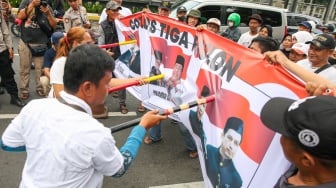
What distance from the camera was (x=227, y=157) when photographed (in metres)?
2.19

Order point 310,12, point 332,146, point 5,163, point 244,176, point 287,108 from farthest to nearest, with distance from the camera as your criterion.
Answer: point 310,12
point 5,163
point 244,176
point 287,108
point 332,146

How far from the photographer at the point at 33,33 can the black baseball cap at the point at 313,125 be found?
448 cm

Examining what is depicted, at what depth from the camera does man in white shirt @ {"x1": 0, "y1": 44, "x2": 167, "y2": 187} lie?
57.9 inches

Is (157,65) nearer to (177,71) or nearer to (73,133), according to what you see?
(177,71)

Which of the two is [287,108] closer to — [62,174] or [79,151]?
Answer: [79,151]

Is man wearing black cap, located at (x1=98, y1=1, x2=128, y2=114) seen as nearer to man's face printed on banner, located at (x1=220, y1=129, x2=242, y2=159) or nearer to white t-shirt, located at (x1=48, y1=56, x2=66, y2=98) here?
white t-shirt, located at (x1=48, y1=56, x2=66, y2=98)

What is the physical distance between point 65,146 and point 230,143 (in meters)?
1.12

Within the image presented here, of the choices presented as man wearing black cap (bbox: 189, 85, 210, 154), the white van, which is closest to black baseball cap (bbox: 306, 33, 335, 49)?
man wearing black cap (bbox: 189, 85, 210, 154)

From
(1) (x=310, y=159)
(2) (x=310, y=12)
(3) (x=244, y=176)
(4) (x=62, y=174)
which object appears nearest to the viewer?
(1) (x=310, y=159)

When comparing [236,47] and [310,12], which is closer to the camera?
[236,47]

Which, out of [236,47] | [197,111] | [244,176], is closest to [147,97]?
[197,111]

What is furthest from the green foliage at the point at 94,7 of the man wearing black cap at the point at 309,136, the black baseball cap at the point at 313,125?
the black baseball cap at the point at 313,125

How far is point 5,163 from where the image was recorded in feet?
11.9

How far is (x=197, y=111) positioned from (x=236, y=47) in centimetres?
66
